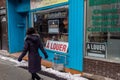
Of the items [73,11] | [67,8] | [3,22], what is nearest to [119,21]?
[73,11]

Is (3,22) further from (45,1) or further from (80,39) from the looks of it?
(80,39)

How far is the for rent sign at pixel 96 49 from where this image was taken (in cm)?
750

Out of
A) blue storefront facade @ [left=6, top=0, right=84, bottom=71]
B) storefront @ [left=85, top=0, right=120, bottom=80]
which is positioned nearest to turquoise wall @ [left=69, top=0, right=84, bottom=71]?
blue storefront facade @ [left=6, top=0, right=84, bottom=71]

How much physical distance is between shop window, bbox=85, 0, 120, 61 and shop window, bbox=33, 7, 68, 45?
4.93 feet

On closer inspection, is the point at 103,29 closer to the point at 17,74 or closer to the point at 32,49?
the point at 32,49

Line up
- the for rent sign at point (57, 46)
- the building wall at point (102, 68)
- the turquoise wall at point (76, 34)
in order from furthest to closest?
the for rent sign at point (57, 46) → the turquoise wall at point (76, 34) → the building wall at point (102, 68)

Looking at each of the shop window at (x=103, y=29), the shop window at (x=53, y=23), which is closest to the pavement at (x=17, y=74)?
the shop window at (x=103, y=29)

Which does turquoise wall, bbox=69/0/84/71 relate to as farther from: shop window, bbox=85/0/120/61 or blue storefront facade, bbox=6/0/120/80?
shop window, bbox=85/0/120/61

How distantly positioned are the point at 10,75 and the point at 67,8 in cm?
307

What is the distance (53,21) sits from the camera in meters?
10.2

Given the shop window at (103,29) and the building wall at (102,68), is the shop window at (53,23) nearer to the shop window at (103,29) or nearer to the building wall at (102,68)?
the shop window at (103,29)

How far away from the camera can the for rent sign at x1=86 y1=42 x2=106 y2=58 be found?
24.6 feet

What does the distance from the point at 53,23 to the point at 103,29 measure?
3198mm

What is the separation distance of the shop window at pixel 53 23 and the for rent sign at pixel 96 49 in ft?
4.95
